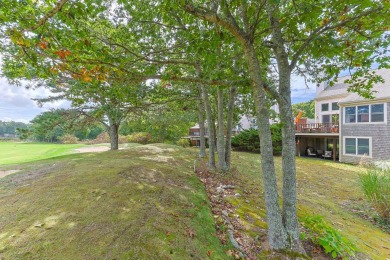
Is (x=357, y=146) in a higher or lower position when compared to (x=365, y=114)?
lower

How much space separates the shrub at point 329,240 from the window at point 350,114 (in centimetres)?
1563

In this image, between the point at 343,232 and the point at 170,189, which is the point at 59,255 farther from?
the point at 343,232

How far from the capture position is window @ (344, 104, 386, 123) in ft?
44.9

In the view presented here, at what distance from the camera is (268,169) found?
320 centimetres

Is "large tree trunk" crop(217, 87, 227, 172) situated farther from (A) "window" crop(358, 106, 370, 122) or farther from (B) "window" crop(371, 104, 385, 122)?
(A) "window" crop(358, 106, 370, 122)

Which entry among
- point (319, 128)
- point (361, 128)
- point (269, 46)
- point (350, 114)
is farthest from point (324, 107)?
point (269, 46)

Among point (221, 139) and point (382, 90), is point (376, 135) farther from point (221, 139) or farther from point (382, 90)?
point (221, 139)

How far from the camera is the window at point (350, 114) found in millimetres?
15285

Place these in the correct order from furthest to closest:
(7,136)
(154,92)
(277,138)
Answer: (7,136) → (277,138) → (154,92)

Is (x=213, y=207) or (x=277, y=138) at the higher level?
(x=277, y=138)

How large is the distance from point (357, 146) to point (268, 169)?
16276mm

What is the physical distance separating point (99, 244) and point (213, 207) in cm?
249

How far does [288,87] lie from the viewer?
3434 mm

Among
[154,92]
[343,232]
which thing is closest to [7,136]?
[154,92]
